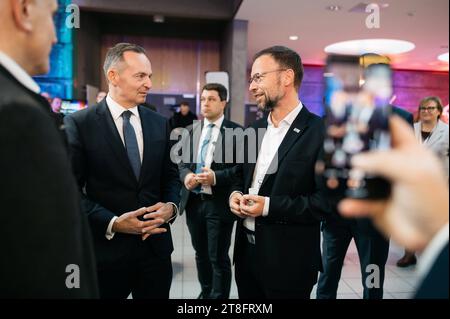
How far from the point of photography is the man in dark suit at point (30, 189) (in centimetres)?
59

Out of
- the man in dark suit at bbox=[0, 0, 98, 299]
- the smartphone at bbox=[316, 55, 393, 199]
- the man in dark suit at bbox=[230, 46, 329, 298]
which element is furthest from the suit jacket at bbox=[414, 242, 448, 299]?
the man in dark suit at bbox=[230, 46, 329, 298]

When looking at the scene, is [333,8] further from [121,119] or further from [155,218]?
[155,218]

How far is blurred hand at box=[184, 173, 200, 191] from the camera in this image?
8.71 ft

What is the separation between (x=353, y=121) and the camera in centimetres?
53

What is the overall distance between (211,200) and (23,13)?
7.20 feet

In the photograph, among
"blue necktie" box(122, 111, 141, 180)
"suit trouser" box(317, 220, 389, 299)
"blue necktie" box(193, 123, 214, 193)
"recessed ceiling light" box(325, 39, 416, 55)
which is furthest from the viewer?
"recessed ceiling light" box(325, 39, 416, 55)

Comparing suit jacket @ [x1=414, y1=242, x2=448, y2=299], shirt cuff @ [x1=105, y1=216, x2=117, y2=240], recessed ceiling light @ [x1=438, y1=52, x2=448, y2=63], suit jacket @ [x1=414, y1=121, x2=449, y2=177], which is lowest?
shirt cuff @ [x1=105, y1=216, x2=117, y2=240]

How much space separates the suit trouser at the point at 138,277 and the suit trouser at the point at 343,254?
4.26 feet

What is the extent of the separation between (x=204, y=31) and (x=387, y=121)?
8.01 m

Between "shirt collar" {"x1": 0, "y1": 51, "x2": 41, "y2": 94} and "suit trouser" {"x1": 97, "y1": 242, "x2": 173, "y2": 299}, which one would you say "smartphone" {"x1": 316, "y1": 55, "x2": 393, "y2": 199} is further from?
"suit trouser" {"x1": 97, "y1": 242, "x2": 173, "y2": 299}

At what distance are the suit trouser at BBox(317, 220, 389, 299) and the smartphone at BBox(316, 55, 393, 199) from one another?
1.96m

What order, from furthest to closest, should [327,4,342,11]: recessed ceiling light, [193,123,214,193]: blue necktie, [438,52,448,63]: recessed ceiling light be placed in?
[438,52,448,63]: recessed ceiling light
[327,4,342,11]: recessed ceiling light
[193,123,214,193]: blue necktie
